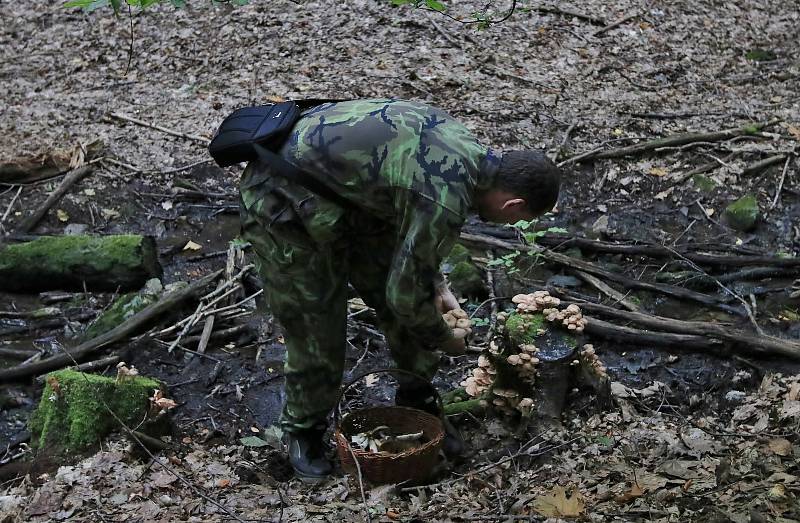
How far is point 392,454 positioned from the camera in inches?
167

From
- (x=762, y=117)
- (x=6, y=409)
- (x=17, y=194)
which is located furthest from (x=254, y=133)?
(x=762, y=117)

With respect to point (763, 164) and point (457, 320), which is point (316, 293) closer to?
point (457, 320)

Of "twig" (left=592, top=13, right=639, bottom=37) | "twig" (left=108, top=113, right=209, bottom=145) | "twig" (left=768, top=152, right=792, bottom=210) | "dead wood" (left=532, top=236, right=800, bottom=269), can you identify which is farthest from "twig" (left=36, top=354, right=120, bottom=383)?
"twig" (left=592, top=13, right=639, bottom=37)

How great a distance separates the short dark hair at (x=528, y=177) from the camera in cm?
373

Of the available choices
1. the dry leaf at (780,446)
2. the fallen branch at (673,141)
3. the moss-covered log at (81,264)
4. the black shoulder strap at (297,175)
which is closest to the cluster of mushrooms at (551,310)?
the dry leaf at (780,446)

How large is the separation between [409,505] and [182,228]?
4.82 meters

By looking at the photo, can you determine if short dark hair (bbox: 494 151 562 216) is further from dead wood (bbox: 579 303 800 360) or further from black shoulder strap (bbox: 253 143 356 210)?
dead wood (bbox: 579 303 800 360)

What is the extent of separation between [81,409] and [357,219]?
2175 mm

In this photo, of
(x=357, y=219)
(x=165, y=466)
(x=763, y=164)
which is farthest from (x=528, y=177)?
(x=763, y=164)

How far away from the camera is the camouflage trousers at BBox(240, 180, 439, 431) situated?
408 centimetres

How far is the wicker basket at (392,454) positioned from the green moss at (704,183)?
488 cm

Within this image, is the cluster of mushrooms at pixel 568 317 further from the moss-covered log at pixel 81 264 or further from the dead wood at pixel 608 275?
the moss-covered log at pixel 81 264

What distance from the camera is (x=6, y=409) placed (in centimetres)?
585

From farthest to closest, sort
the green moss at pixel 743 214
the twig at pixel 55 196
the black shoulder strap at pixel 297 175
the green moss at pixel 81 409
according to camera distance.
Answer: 1. the twig at pixel 55 196
2. the green moss at pixel 743 214
3. the green moss at pixel 81 409
4. the black shoulder strap at pixel 297 175
